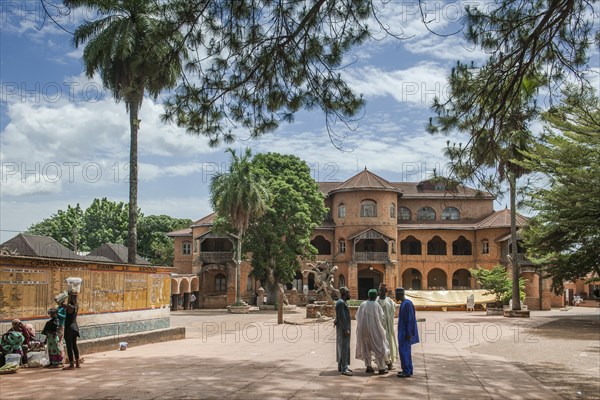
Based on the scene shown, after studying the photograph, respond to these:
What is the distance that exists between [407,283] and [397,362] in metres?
41.3

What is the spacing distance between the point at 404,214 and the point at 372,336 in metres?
43.8

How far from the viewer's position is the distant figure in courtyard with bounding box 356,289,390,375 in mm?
10438

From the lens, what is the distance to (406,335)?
10.2 meters

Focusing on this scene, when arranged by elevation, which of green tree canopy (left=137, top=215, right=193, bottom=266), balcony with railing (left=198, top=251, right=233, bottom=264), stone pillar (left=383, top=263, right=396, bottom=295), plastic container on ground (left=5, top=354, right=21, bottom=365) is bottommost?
plastic container on ground (left=5, top=354, right=21, bottom=365)

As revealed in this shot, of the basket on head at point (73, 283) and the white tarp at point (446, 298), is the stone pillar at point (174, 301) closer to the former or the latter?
the white tarp at point (446, 298)

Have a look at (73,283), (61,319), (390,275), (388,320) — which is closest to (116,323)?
(73,283)

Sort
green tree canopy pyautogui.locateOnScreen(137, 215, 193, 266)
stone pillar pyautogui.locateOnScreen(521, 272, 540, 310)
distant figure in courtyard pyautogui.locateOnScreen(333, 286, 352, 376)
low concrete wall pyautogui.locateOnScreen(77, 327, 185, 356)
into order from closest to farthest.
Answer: distant figure in courtyard pyautogui.locateOnScreen(333, 286, 352, 376)
low concrete wall pyautogui.locateOnScreen(77, 327, 185, 356)
stone pillar pyautogui.locateOnScreen(521, 272, 540, 310)
green tree canopy pyautogui.locateOnScreen(137, 215, 193, 266)

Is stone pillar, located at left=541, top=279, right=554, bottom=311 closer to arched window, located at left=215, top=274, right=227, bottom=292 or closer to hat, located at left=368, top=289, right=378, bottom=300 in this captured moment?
arched window, located at left=215, top=274, right=227, bottom=292

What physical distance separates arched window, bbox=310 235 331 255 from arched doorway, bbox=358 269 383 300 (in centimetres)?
327

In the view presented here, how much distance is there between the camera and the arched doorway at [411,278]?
172 feet

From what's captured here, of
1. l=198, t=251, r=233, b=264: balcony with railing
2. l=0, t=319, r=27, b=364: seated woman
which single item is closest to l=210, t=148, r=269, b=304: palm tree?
l=198, t=251, r=233, b=264: balcony with railing

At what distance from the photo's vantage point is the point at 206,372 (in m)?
10.4

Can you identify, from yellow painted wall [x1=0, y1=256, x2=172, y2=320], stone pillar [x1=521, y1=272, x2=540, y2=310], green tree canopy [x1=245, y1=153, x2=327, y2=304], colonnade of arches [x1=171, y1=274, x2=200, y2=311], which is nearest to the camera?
yellow painted wall [x1=0, y1=256, x2=172, y2=320]

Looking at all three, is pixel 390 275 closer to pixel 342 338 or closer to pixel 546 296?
pixel 546 296
